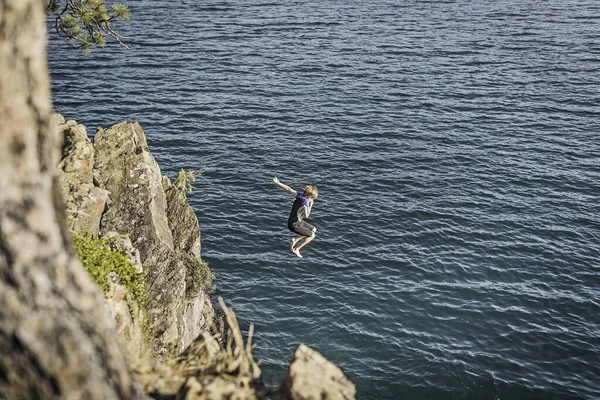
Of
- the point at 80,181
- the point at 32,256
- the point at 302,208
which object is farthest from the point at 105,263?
the point at 32,256

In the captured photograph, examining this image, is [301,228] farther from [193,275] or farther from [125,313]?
[125,313]

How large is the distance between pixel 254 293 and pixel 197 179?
11494 millimetres

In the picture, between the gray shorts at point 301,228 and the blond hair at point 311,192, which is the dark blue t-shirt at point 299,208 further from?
the blond hair at point 311,192

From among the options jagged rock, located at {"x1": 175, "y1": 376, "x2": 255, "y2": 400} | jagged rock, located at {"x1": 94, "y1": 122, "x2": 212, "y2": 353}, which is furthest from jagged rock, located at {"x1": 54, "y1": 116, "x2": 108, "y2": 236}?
jagged rock, located at {"x1": 175, "y1": 376, "x2": 255, "y2": 400}

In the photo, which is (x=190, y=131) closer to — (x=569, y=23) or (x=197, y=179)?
(x=197, y=179)

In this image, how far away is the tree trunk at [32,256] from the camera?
550 cm

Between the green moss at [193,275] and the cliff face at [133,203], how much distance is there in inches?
46.5

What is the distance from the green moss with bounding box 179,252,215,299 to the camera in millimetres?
26031

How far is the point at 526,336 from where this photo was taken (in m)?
27.7

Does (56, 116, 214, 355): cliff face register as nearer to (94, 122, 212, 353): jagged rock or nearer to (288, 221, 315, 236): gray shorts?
(94, 122, 212, 353): jagged rock

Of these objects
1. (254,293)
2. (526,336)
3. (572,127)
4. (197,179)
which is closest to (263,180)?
(197,179)

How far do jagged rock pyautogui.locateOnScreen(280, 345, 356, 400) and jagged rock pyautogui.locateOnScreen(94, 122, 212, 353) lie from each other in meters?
11.4

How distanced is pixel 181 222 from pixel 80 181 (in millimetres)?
7476

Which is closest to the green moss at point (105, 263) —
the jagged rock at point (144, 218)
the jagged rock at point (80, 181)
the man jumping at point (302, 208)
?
the jagged rock at point (80, 181)
